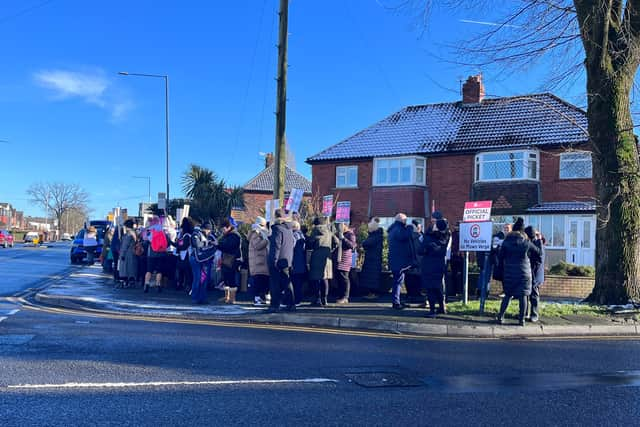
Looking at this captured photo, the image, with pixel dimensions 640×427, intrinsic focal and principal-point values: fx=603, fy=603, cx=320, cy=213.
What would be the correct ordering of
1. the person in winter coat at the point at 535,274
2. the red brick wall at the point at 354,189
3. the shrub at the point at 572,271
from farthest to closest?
the red brick wall at the point at 354,189 < the shrub at the point at 572,271 < the person in winter coat at the point at 535,274

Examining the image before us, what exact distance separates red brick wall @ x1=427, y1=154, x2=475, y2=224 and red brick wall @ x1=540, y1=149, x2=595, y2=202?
10.8ft

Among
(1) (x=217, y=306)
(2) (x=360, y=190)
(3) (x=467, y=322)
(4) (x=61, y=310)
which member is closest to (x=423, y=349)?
(3) (x=467, y=322)

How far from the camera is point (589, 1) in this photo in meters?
11.7

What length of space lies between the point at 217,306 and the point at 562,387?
746cm

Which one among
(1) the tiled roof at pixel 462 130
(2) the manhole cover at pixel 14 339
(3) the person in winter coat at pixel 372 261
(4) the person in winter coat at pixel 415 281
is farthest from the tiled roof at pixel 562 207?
(2) the manhole cover at pixel 14 339

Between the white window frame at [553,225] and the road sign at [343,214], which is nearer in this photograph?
the road sign at [343,214]

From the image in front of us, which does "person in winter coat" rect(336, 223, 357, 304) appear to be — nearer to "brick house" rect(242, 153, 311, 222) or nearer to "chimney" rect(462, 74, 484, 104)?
"chimney" rect(462, 74, 484, 104)

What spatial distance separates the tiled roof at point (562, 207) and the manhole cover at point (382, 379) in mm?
20094

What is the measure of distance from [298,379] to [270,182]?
41350 mm

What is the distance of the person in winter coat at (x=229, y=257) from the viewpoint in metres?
12.7

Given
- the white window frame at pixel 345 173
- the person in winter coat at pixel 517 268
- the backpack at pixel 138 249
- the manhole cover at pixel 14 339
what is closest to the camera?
the manhole cover at pixel 14 339

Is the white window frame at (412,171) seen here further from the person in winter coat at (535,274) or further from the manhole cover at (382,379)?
the manhole cover at (382,379)

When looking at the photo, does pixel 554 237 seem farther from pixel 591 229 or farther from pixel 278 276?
pixel 278 276

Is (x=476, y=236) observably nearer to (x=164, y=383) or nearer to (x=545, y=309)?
(x=545, y=309)
